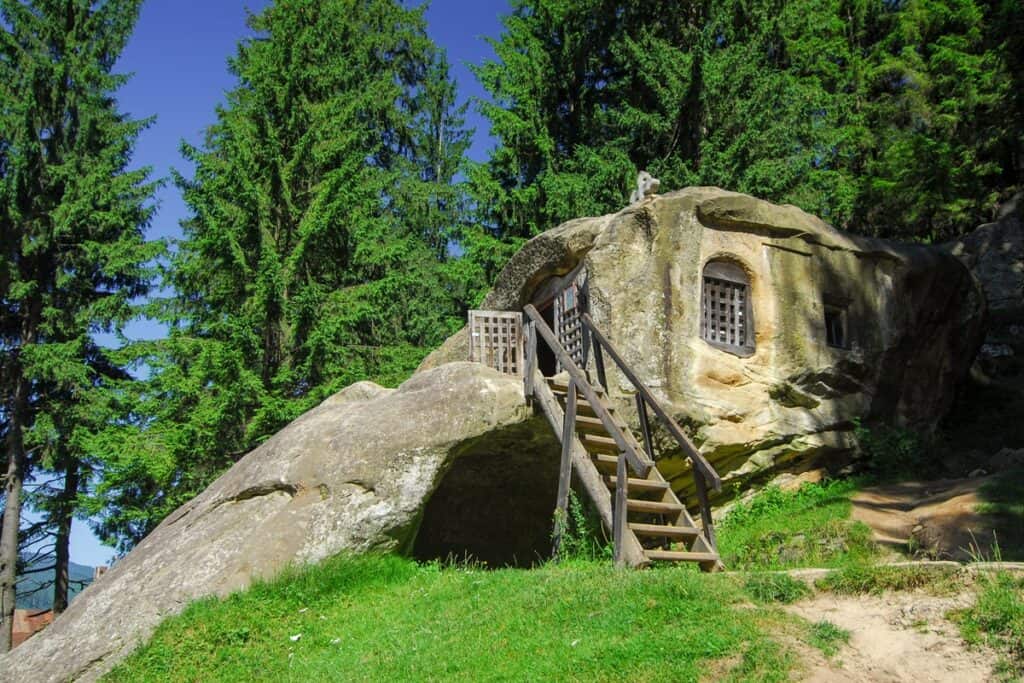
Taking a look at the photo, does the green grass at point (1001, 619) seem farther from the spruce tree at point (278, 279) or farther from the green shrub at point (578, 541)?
the spruce tree at point (278, 279)

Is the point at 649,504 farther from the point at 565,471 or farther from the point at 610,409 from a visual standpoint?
the point at 610,409

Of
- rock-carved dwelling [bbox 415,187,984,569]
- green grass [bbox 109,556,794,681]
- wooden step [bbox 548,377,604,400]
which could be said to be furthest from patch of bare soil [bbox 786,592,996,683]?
wooden step [bbox 548,377,604,400]

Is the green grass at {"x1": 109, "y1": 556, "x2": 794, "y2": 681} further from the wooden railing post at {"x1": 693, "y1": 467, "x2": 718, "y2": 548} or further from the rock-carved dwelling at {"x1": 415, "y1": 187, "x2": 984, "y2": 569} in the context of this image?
the rock-carved dwelling at {"x1": 415, "y1": 187, "x2": 984, "y2": 569}

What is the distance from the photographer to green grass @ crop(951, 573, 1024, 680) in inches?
237

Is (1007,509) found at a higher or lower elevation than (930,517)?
higher

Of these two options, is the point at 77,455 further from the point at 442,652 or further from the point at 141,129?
the point at 442,652

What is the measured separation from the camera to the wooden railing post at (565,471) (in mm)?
10641

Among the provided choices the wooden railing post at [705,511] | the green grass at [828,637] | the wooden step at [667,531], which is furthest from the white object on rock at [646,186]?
the green grass at [828,637]

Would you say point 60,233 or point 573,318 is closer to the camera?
point 573,318

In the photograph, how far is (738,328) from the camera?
531 inches

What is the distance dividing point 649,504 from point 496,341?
6.21m

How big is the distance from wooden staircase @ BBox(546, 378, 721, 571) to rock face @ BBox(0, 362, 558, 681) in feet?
3.53

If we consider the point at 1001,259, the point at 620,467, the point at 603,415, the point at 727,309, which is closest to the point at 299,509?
the point at 603,415

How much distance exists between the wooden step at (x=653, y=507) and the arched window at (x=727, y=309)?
393cm
